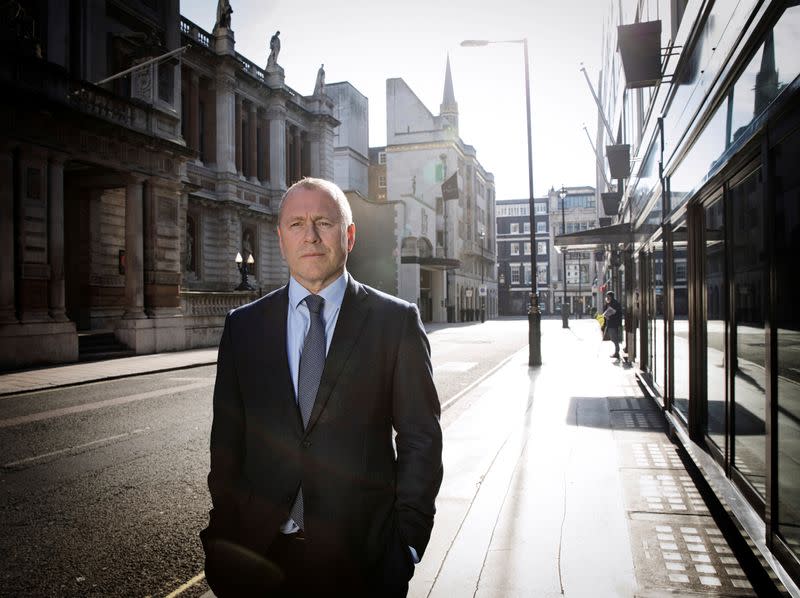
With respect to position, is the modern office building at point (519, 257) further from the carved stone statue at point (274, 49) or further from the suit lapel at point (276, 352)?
the suit lapel at point (276, 352)

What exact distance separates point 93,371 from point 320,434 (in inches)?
544

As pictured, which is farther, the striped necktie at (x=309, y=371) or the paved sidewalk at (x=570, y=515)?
the paved sidewalk at (x=570, y=515)

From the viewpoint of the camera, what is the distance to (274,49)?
3491 cm

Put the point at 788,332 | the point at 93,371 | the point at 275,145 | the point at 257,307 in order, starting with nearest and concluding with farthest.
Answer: the point at 257,307
the point at 788,332
the point at 93,371
the point at 275,145

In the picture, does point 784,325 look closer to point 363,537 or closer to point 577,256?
point 363,537

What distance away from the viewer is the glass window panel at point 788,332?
274 centimetres

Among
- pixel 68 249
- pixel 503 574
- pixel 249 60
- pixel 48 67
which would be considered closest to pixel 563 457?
pixel 503 574

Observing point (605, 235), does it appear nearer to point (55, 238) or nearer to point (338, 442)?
point (338, 442)

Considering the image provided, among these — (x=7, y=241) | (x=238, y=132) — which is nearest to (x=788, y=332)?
(x=7, y=241)

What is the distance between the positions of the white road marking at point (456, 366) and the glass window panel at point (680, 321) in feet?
24.5

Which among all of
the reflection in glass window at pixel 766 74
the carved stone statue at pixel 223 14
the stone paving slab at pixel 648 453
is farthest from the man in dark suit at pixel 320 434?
the carved stone statue at pixel 223 14

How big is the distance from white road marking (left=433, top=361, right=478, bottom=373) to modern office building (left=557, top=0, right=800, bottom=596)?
6.85 metres

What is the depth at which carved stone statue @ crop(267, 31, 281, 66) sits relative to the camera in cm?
3456

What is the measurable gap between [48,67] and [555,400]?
1613 cm
